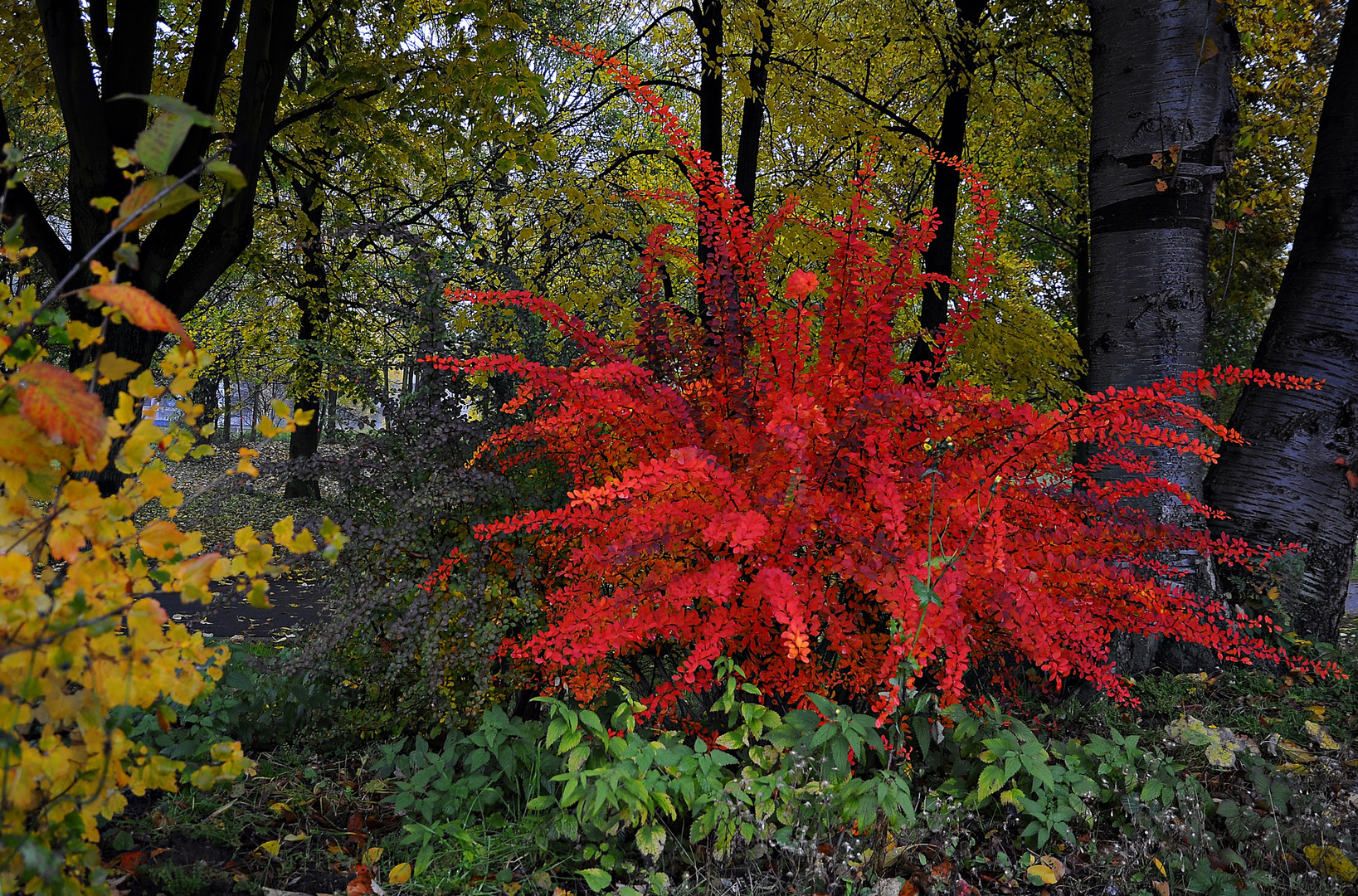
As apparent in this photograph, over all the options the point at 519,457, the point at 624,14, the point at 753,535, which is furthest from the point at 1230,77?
the point at 624,14

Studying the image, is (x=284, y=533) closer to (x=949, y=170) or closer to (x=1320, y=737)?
(x=1320, y=737)

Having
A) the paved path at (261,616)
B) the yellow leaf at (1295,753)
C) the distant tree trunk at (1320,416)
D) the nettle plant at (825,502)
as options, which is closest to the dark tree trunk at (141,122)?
the nettle plant at (825,502)


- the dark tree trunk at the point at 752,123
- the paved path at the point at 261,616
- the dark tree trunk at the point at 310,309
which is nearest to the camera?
the dark tree trunk at the point at 752,123

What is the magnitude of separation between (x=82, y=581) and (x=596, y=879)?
1.48 m

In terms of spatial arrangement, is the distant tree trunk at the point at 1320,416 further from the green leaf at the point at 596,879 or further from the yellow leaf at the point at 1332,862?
the green leaf at the point at 596,879

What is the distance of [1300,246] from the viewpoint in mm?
3881

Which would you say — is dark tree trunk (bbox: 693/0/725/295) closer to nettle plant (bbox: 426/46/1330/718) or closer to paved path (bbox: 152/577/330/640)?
nettle plant (bbox: 426/46/1330/718)

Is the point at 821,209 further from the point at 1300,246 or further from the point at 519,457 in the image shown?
the point at 519,457

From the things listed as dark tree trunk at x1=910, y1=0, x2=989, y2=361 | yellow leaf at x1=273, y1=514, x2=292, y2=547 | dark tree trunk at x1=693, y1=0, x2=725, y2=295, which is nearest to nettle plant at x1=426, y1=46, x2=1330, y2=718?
yellow leaf at x1=273, y1=514, x2=292, y2=547

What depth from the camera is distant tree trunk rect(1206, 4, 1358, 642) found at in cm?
367

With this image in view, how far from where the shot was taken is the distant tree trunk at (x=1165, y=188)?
370 centimetres

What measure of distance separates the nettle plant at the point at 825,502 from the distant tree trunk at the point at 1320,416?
1.02m

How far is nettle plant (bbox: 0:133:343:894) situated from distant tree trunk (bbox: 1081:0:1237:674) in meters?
3.76

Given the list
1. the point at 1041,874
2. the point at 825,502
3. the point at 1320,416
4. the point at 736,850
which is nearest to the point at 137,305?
the point at 825,502
